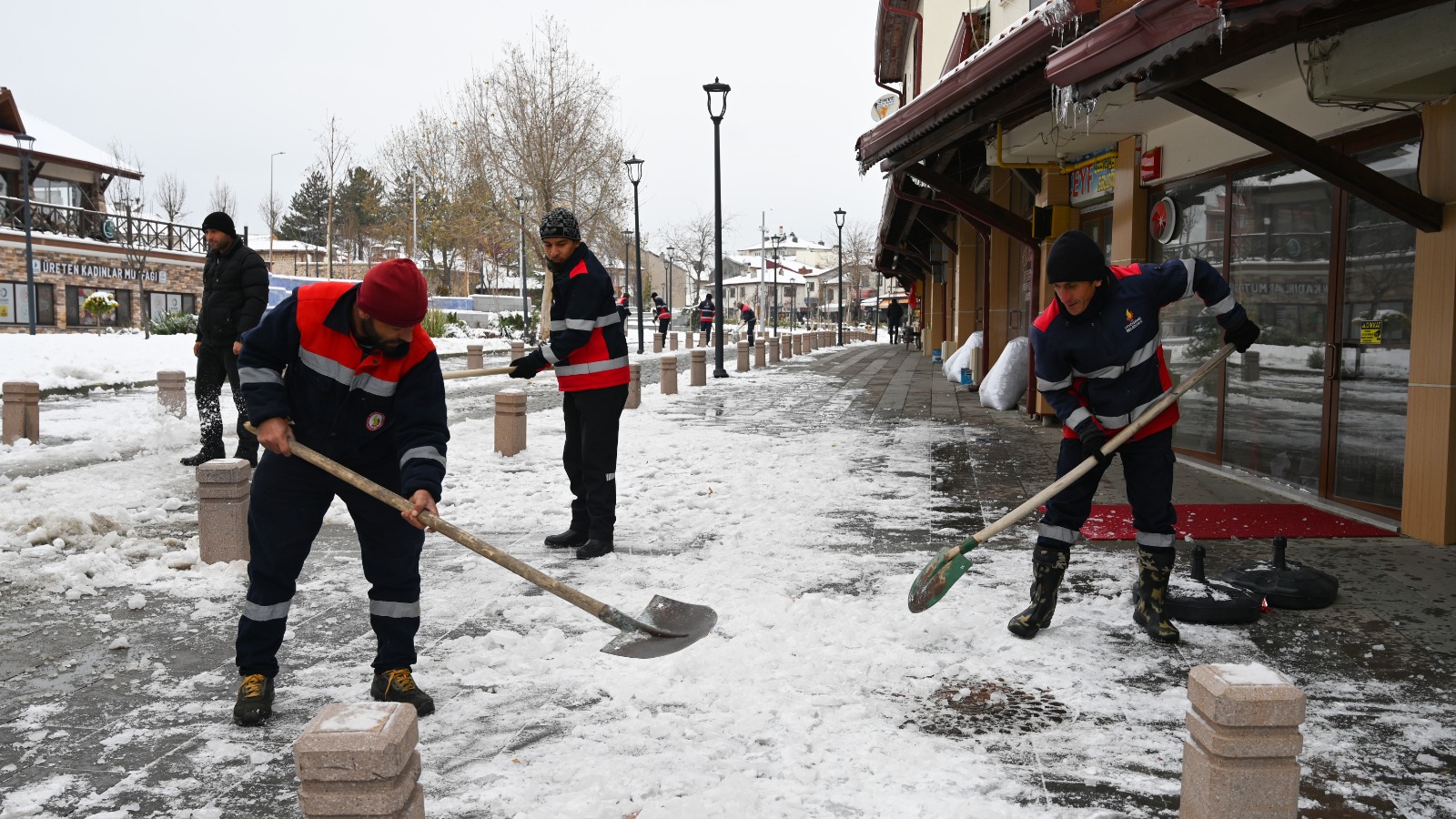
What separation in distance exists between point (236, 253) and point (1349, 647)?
797cm

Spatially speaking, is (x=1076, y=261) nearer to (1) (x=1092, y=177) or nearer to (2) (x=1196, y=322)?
(2) (x=1196, y=322)

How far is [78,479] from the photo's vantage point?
8109 mm

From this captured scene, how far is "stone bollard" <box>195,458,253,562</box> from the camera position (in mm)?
5531

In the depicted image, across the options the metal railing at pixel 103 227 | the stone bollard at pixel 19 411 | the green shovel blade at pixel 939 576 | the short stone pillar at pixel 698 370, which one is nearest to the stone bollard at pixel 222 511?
the green shovel blade at pixel 939 576

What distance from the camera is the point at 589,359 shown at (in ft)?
19.8

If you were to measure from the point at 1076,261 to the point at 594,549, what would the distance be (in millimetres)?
3209

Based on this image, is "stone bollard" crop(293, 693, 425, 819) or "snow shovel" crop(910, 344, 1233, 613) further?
"snow shovel" crop(910, 344, 1233, 613)

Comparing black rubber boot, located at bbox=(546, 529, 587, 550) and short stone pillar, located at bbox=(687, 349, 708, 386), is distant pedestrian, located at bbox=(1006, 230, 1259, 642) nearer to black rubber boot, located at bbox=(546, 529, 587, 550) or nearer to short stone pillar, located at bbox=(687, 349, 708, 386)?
black rubber boot, located at bbox=(546, 529, 587, 550)

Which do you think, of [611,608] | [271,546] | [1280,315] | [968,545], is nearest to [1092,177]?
[1280,315]

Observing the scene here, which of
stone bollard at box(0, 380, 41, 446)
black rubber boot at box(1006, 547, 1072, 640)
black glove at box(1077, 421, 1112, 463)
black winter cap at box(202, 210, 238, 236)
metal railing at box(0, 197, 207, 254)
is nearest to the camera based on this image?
black glove at box(1077, 421, 1112, 463)

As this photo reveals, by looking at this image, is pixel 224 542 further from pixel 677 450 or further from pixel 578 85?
pixel 578 85

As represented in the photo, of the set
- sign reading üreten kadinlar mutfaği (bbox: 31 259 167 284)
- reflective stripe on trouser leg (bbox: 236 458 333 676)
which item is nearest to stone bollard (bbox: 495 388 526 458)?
reflective stripe on trouser leg (bbox: 236 458 333 676)

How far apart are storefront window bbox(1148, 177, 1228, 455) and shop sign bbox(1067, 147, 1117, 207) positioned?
1.19 m

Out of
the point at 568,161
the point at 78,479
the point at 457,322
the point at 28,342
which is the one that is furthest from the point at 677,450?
the point at 457,322
